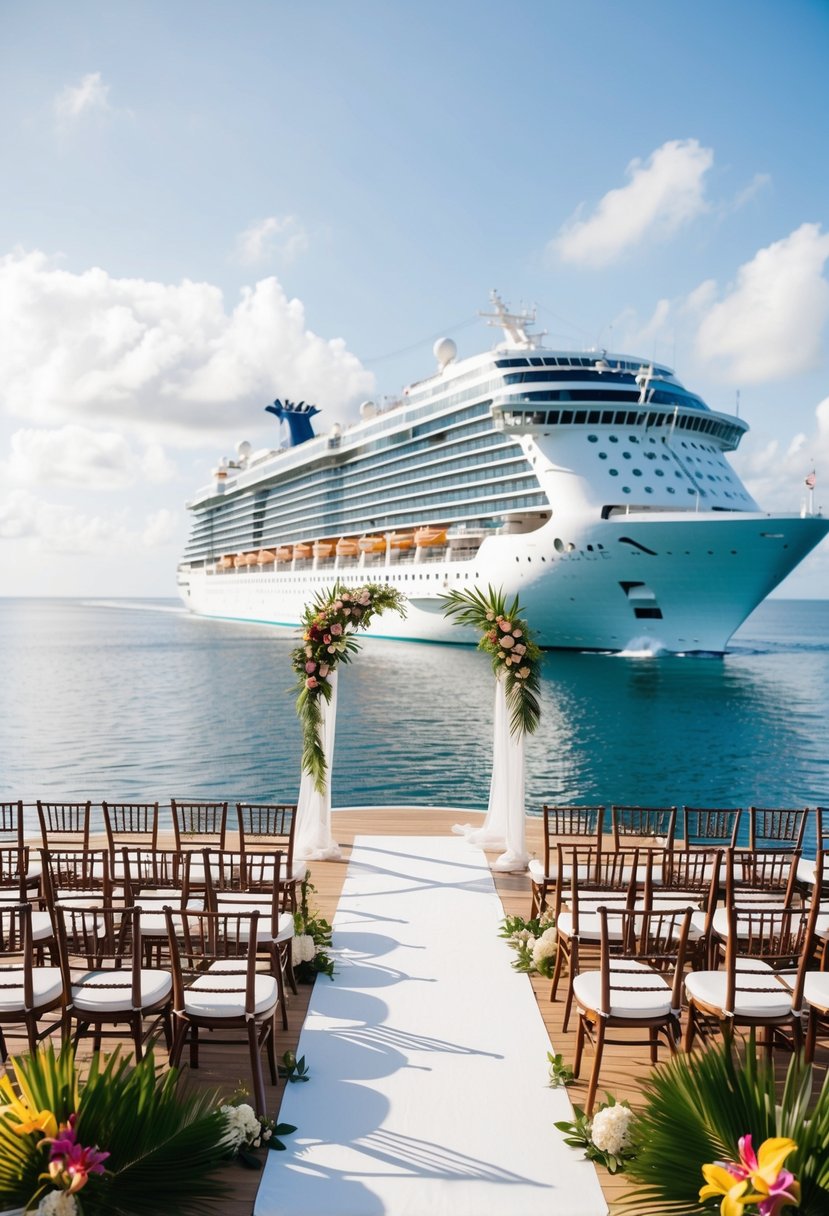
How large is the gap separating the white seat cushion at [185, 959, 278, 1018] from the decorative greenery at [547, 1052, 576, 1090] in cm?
157

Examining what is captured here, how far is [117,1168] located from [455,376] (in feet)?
141

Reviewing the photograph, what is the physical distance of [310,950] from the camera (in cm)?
574

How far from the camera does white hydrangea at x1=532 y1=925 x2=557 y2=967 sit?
577 cm

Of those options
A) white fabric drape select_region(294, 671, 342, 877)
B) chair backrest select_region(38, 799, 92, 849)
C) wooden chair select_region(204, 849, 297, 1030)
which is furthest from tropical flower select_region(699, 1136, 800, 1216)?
white fabric drape select_region(294, 671, 342, 877)

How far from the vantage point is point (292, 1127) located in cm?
398

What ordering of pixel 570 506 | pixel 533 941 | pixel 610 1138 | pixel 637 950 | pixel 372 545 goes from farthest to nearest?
pixel 372 545 < pixel 570 506 < pixel 533 941 < pixel 637 950 < pixel 610 1138

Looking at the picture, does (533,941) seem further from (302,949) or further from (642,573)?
(642,573)

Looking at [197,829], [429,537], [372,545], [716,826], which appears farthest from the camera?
[372,545]

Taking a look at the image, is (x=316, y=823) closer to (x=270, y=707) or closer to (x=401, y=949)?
(x=401, y=949)

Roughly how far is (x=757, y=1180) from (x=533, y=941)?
4.08 m

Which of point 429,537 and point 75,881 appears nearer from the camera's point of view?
point 75,881

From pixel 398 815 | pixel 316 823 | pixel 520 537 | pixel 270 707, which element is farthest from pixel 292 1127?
pixel 520 537

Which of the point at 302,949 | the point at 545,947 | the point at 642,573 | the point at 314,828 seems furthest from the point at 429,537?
the point at 302,949

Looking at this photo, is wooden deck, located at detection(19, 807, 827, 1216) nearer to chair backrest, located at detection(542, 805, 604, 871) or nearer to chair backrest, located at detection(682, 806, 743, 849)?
chair backrest, located at detection(542, 805, 604, 871)
